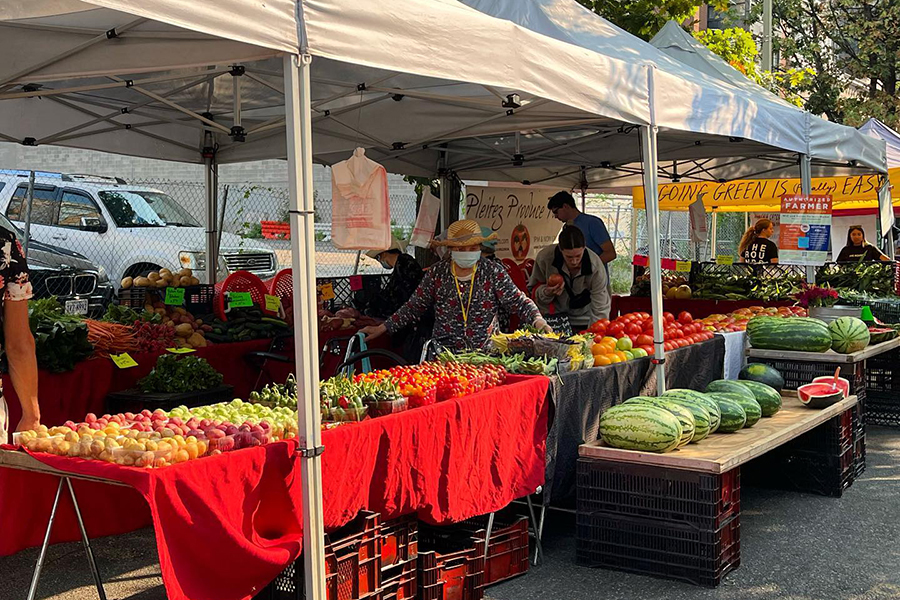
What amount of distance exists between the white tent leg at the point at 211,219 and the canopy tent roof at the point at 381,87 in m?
0.15

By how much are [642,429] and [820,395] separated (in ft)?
7.22

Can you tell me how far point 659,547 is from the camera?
5.34 m

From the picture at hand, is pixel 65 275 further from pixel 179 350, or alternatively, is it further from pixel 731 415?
pixel 731 415

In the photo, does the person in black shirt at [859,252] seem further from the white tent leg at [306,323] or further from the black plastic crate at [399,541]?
the white tent leg at [306,323]

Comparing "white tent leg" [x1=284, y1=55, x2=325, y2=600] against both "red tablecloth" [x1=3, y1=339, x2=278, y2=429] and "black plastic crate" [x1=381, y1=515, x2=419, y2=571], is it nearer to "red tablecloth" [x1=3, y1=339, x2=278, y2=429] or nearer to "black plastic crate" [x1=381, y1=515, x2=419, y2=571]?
"black plastic crate" [x1=381, y1=515, x2=419, y2=571]

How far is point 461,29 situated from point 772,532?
387 centimetres

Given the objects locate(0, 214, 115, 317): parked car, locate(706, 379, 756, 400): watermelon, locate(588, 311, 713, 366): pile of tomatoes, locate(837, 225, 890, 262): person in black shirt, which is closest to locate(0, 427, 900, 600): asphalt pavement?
locate(706, 379, 756, 400): watermelon

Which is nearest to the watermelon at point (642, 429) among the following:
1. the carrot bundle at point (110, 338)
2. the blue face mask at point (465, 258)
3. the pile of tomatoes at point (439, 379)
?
the pile of tomatoes at point (439, 379)

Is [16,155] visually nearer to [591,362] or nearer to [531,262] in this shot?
[531,262]

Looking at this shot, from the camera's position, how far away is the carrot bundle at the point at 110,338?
680cm

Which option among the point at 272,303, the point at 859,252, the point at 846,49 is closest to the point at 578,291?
the point at 272,303

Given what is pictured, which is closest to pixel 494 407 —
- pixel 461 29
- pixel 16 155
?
pixel 461 29

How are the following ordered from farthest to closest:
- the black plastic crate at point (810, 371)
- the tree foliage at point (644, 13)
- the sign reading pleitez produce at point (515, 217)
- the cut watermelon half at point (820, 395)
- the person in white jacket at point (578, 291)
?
the tree foliage at point (644, 13), the sign reading pleitez produce at point (515, 217), the person in white jacket at point (578, 291), the black plastic crate at point (810, 371), the cut watermelon half at point (820, 395)

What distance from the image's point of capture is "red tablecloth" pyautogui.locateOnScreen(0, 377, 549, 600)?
3621 millimetres
